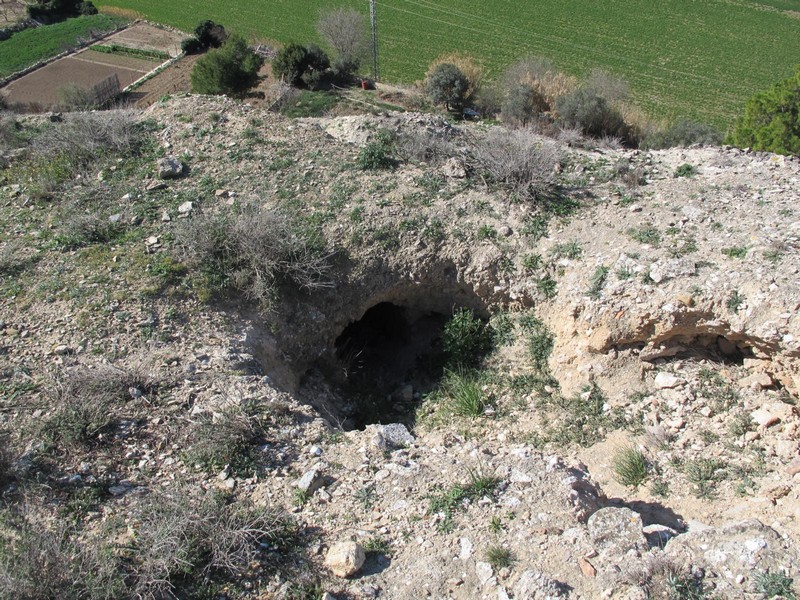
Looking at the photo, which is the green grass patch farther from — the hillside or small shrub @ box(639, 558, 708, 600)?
small shrub @ box(639, 558, 708, 600)

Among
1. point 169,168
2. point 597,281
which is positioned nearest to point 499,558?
point 597,281

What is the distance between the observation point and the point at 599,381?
8.22 m

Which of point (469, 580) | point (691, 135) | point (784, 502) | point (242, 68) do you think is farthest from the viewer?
point (242, 68)

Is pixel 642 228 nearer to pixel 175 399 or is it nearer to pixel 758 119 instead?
pixel 175 399

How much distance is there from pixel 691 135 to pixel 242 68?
16.4m

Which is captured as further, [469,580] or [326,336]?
[326,336]

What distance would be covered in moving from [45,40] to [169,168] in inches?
1306

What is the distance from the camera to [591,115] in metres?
19.2

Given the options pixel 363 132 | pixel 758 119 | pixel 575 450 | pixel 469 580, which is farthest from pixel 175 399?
pixel 758 119

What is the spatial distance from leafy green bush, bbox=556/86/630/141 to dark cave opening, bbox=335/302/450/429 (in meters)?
A: 11.7

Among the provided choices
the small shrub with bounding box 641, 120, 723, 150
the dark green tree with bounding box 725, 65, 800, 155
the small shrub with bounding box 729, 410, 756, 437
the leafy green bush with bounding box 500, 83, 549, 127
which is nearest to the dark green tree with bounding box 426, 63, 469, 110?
the leafy green bush with bounding box 500, 83, 549, 127

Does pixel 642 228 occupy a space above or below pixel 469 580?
above

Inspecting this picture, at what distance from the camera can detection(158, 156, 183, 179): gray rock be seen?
34.0 feet

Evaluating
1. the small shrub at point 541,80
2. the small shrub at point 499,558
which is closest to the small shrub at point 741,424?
the small shrub at point 499,558
